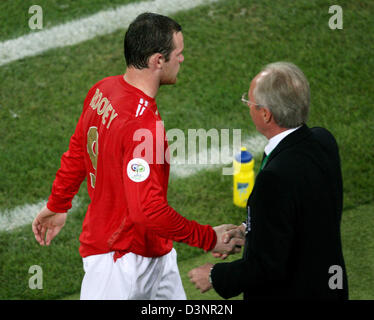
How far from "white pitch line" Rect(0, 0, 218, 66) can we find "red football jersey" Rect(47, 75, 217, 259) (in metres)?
3.30

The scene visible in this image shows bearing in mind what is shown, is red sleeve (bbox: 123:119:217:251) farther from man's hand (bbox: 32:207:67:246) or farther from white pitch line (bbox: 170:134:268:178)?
white pitch line (bbox: 170:134:268:178)

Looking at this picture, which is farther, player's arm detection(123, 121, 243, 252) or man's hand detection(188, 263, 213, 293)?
man's hand detection(188, 263, 213, 293)

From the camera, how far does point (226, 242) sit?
11.7ft

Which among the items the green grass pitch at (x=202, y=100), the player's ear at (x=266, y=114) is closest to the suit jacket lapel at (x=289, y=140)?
the player's ear at (x=266, y=114)

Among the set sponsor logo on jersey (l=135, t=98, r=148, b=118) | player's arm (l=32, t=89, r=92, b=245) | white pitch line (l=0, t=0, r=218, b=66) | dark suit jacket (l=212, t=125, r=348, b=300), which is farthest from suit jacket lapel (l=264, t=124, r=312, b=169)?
white pitch line (l=0, t=0, r=218, b=66)

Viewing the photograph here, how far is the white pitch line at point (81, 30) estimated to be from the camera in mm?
6758

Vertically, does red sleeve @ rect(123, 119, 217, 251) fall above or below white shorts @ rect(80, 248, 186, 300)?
above

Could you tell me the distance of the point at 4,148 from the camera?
587cm

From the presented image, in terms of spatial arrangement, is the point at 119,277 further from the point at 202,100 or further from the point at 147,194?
the point at 202,100

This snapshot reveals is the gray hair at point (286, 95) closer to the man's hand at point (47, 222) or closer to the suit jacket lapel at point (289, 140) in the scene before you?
the suit jacket lapel at point (289, 140)

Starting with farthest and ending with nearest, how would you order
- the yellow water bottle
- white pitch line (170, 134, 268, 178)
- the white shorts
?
1. white pitch line (170, 134, 268, 178)
2. the yellow water bottle
3. the white shorts

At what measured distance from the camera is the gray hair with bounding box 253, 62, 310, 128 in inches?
116

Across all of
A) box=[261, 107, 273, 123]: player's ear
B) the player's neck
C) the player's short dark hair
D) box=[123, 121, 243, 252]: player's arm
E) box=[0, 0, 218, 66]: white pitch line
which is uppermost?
box=[0, 0, 218, 66]: white pitch line
